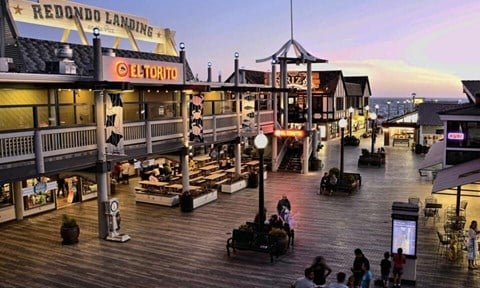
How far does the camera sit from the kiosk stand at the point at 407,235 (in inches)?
531

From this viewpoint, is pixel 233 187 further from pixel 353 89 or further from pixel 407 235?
pixel 353 89

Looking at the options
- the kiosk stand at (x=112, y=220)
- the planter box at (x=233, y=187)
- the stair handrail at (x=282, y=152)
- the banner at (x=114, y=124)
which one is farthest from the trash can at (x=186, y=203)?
the stair handrail at (x=282, y=152)

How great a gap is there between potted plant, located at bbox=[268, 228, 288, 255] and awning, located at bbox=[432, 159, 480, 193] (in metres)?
5.74

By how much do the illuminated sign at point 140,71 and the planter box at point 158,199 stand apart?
5.89 meters

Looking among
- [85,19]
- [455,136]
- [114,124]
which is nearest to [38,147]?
[114,124]

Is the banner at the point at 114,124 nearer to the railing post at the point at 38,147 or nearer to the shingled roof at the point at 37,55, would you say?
the railing post at the point at 38,147

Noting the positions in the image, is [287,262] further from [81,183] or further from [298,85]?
[298,85]

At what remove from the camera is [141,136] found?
65.4ft

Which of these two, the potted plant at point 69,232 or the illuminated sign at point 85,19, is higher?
the illuminated sign at point 85,19

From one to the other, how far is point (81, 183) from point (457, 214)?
711 inches

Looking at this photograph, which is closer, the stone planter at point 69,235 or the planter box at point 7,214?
the stone planter at point 69,235

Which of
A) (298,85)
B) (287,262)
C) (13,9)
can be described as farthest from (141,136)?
(298,85)

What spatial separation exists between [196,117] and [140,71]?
4.49m

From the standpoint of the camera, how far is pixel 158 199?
77.5 ft
